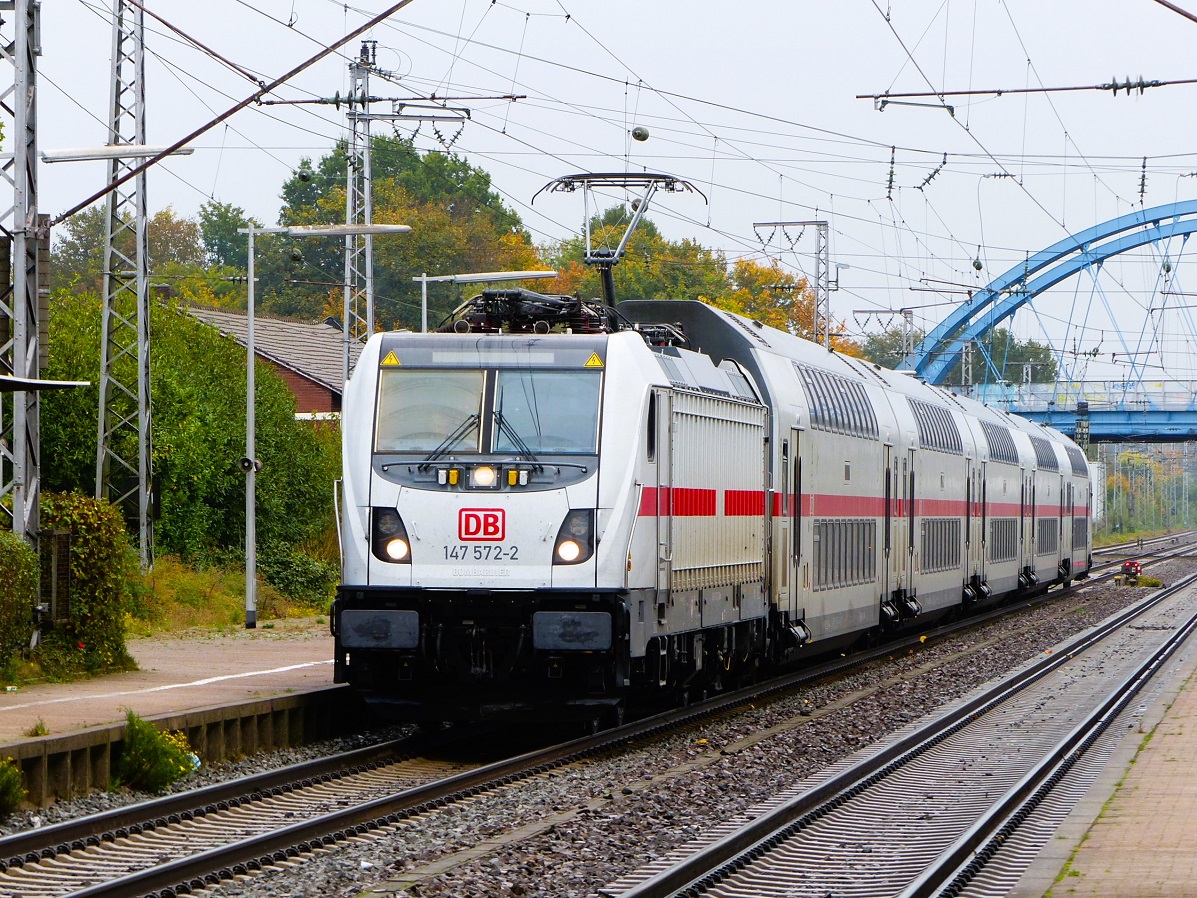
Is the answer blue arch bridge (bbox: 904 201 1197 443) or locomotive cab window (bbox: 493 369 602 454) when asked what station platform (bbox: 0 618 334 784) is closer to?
locomotive cab window (bbox: 493 369 602 454)

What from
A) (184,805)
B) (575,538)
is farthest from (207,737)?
(575,538)

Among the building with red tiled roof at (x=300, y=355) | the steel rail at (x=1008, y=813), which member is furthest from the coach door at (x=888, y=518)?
the building with red tiled roof at (x=300, y=355)

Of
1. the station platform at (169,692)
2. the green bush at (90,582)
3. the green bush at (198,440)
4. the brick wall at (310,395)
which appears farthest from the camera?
the brick wall at (310,395)

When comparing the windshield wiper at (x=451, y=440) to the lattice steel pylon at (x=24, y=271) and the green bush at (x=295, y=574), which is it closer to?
the lattice steel pylon at (x=24, y=271)

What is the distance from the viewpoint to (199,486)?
3281cm

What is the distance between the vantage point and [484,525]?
14.0 meters

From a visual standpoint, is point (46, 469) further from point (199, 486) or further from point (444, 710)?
point (444, 710)

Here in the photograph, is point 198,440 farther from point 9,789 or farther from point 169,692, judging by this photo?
point 9,789

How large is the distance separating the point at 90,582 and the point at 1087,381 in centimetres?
6341

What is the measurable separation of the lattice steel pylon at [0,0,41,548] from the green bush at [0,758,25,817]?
19.8ft

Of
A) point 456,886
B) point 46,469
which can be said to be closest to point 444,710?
point 456,886

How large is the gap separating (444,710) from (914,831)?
14.3 ft

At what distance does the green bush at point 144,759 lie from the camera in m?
12.5

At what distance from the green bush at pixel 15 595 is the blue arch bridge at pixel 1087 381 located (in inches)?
2328
